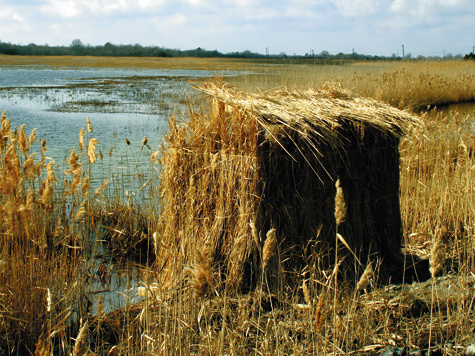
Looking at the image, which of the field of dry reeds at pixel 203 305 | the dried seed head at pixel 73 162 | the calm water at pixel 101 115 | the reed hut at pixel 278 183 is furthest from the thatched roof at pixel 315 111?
the calm water at pixel 101 115

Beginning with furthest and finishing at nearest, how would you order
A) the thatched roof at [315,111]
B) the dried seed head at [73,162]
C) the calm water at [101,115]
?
1. the calm water at [101,115]
2. the thatched roof at [315,111]
3. the dried seed head at [73,162]

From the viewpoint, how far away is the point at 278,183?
11.3 ft

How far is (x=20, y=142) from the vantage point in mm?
3557

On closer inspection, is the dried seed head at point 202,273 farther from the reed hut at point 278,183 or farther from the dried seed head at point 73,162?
the dried seed head at point 73,162

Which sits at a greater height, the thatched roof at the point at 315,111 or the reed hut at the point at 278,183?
the thatched roof at the point at 315,111

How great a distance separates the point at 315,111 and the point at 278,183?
64cm

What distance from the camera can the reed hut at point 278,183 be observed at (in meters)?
3.38

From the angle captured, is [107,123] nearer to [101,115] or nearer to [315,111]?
[101,115]

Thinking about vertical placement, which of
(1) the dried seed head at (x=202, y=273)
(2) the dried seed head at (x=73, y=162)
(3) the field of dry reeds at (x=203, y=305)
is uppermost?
(2) the dried seed head at (x=73, y=162)

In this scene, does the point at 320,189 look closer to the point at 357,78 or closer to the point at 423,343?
the point at 423,343

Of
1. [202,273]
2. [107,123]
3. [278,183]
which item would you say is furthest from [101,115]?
[202,273]

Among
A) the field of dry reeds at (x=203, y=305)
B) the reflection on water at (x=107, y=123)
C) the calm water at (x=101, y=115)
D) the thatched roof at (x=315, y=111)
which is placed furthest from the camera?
the calm water at (x=101, y=115)

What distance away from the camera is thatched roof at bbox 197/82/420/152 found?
345 centimetres

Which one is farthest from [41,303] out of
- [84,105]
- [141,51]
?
[141,51]
